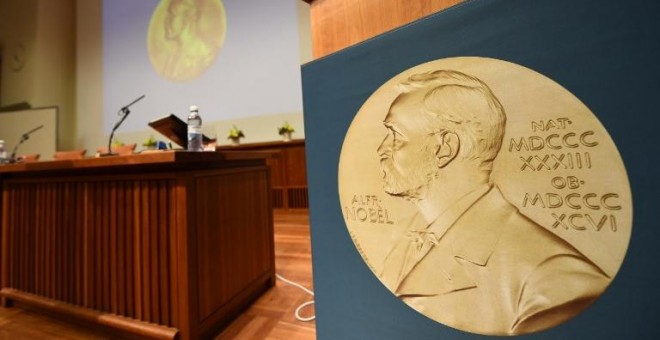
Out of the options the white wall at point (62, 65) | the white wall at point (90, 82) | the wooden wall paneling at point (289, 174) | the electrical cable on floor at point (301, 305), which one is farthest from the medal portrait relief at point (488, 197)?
the white wall at point (62, 65)

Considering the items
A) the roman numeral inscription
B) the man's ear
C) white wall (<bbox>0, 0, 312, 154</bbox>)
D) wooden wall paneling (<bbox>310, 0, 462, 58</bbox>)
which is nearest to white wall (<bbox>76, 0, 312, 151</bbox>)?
white wall (<bbox>0, 0, 312, 154</bbox>)

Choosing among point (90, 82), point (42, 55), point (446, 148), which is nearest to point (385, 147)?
point (446, 148)

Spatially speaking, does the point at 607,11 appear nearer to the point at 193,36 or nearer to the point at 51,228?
the point at 51,228

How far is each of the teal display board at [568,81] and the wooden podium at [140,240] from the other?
506mm

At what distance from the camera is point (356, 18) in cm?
60

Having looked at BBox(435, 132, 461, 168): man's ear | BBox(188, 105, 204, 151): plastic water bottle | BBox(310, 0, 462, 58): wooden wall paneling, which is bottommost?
BBox(435, 132, 461, 168): man's ear

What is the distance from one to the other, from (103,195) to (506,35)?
1217 mm

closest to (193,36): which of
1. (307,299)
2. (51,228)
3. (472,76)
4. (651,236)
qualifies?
(51,228)

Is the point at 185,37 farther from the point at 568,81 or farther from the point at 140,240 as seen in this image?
the point at 568,81

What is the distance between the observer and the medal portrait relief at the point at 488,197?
38 centimetres

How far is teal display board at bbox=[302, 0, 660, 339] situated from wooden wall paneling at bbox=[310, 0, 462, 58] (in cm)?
5

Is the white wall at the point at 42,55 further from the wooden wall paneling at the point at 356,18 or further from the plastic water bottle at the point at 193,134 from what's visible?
the wooden wall paneling at the point at 356,18

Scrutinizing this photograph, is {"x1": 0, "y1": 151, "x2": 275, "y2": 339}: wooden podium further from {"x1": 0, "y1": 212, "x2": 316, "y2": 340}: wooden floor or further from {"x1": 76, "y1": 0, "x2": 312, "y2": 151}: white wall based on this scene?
{"x1": 76, "y1": 0, "x2": 312, "y2": 151}: white wall

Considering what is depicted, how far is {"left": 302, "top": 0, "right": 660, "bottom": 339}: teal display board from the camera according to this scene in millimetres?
346
